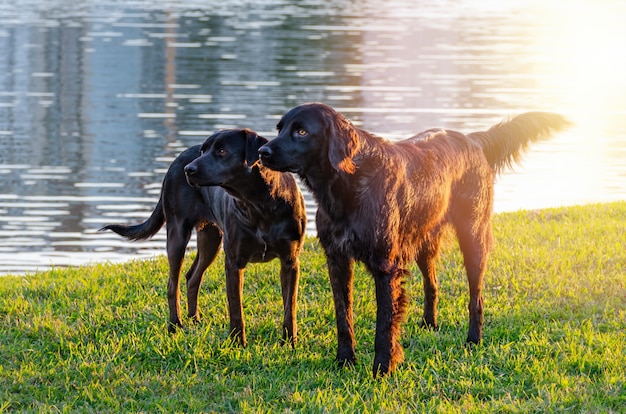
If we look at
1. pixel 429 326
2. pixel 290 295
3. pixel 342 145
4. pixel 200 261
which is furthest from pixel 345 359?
pixel 200 261

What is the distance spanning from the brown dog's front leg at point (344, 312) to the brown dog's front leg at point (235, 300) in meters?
0.86

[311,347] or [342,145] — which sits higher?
[342,145]

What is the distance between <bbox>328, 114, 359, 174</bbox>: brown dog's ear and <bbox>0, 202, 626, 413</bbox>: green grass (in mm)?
A: 1473

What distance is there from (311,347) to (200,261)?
1.49 metres

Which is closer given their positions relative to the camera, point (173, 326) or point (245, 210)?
point (245, 210)

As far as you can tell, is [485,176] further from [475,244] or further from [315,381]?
[315,381]

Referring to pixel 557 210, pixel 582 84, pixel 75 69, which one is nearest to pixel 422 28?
pixel 582 84

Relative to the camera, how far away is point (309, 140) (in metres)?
6.83

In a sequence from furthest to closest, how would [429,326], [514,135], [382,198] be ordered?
1. [514,135]
2. [429,326]
3. [382,198]

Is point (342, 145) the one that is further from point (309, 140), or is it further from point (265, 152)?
point (265, 152)

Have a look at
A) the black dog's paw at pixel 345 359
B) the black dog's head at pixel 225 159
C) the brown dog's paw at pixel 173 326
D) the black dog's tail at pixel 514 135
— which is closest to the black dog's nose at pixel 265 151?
the black dog's head at pixel 225 159

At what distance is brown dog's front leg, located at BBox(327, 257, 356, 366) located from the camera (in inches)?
292

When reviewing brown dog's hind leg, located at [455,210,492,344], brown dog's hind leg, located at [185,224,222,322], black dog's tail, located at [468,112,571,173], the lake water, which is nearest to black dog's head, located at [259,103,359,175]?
brown dog's hind leg, located at [455,210,492,344]

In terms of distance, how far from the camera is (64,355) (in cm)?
765
